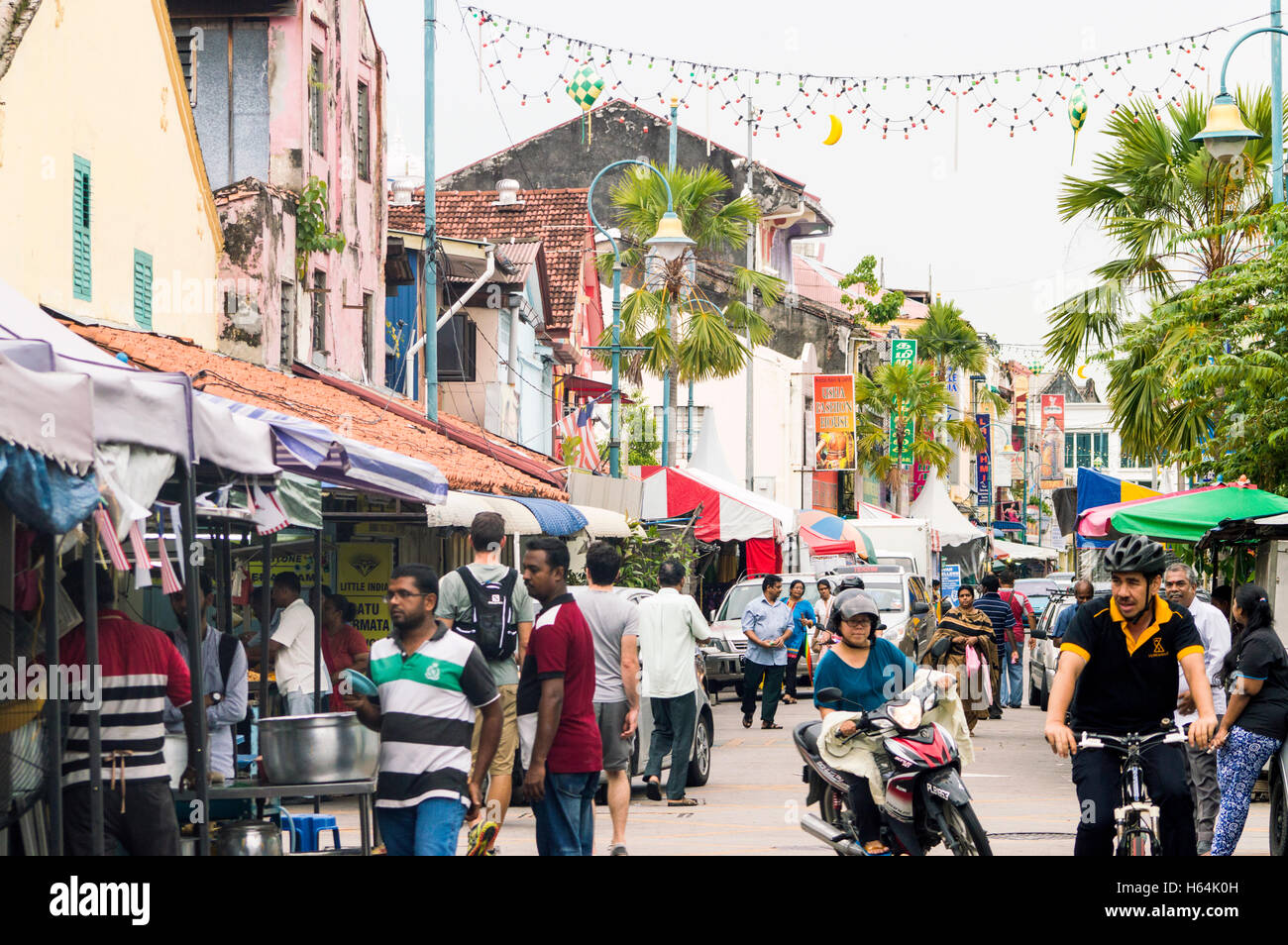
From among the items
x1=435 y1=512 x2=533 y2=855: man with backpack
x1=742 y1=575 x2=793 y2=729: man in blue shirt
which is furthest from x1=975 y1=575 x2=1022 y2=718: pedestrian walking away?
x1=435 y1=512 x2=533 y2=855: man with backpack

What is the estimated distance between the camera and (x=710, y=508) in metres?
34.6

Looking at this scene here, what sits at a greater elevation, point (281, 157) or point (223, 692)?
point (281, 157)

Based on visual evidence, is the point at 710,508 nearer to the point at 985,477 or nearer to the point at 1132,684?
the point at 1132,684

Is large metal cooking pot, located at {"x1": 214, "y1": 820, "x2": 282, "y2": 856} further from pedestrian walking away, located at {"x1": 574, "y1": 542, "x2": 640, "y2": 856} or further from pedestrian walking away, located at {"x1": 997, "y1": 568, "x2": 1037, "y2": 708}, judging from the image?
pedestrian walking away, located at {"x1": 997, "y1": 568, "x2": 1037, "y2": 708}

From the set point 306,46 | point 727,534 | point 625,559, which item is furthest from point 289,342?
point 727,534

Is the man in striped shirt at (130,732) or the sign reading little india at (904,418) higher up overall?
the sign reading little india at (904,418)

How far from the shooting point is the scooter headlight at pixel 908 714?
9.77 m

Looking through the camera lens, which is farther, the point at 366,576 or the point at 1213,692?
the point at 366,576

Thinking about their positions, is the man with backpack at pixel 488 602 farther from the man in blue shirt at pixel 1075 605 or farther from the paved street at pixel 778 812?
the man in blue shirt at pixel 1075 605

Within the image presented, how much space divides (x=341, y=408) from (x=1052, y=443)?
295 ft

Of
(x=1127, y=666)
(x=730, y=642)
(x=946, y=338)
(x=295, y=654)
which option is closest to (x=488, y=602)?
(x=295, y=654)

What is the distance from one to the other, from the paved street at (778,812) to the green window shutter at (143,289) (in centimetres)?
676

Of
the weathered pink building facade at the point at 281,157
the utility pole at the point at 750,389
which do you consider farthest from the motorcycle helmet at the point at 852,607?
the utility pole at the point at 750,389
